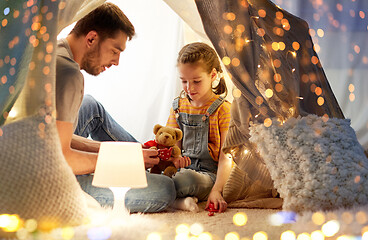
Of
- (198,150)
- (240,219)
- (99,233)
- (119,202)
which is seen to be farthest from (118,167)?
(198,150)

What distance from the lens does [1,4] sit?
1433 mm

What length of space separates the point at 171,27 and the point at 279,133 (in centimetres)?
150

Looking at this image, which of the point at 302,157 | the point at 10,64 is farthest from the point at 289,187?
the point at 10,64

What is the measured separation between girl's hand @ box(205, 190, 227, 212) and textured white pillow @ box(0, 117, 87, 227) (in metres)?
0.60

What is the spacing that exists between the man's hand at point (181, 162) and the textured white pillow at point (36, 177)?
0.65 metres

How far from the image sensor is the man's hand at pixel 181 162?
189cm

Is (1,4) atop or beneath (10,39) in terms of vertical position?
atop

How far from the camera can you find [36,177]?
1.20 meters

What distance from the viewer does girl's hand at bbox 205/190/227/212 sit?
170 centimetres

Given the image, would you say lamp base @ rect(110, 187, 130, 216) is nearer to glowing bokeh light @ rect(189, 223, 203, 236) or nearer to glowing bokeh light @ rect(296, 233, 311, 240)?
glowing bokeh light @ rect(189, 223, 203, 236)

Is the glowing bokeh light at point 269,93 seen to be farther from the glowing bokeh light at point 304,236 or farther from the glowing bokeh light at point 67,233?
the glowing bokeh light at point 67,233

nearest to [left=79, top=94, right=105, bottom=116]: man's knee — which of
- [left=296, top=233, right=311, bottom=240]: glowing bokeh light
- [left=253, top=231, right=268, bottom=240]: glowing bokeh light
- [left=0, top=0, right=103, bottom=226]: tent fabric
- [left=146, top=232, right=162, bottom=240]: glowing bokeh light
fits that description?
[left=0, top=0, right=103, bottom=226]: tent fabric

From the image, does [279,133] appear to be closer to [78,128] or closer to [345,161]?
[345,161]

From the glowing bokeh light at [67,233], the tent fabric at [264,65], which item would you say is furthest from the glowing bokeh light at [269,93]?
the glowing bokeh light at [67,233]
